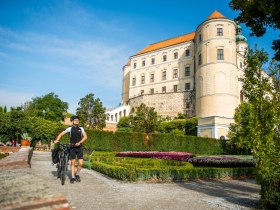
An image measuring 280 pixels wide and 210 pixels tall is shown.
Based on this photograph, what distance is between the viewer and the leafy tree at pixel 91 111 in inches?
1683

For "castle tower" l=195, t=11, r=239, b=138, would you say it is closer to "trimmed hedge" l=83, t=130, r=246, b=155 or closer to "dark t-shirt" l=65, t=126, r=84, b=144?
"trimmed hedge" l=83, t=130, r=246, b=155

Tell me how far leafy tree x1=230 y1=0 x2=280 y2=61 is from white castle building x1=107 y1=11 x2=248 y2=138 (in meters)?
36.3

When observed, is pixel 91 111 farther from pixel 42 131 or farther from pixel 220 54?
pixel 220 54

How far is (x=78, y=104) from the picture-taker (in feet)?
142

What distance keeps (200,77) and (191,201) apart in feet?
161

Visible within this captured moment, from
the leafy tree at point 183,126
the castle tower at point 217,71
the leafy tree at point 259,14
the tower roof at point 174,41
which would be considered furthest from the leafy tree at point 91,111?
the leafy tree at point 259,14

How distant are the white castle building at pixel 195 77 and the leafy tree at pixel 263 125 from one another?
122ft

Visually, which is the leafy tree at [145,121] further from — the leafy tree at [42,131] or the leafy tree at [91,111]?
the leafy tree at [42,131]

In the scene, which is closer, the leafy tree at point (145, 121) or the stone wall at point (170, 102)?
the leafy tree at point (145, 121)

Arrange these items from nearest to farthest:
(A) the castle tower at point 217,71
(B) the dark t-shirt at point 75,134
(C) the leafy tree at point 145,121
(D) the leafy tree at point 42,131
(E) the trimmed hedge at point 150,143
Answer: (B) the dark t-shirt at point 75,134
(E) the trimmed hedge at point 150,143
(C) the leafy tree at point 145,121
(D) the leafy tree at point 42,131
(A) the castle tower at point 217,71

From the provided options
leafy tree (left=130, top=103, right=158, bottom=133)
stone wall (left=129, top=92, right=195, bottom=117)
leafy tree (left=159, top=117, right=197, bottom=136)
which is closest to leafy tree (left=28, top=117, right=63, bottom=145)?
leafy tree (left=130, top=103, right=158, bottom=133)

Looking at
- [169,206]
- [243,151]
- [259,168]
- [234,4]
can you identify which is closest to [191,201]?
[169,206]

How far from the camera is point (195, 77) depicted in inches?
2312

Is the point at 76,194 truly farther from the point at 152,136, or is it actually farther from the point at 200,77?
the point at 200,77
